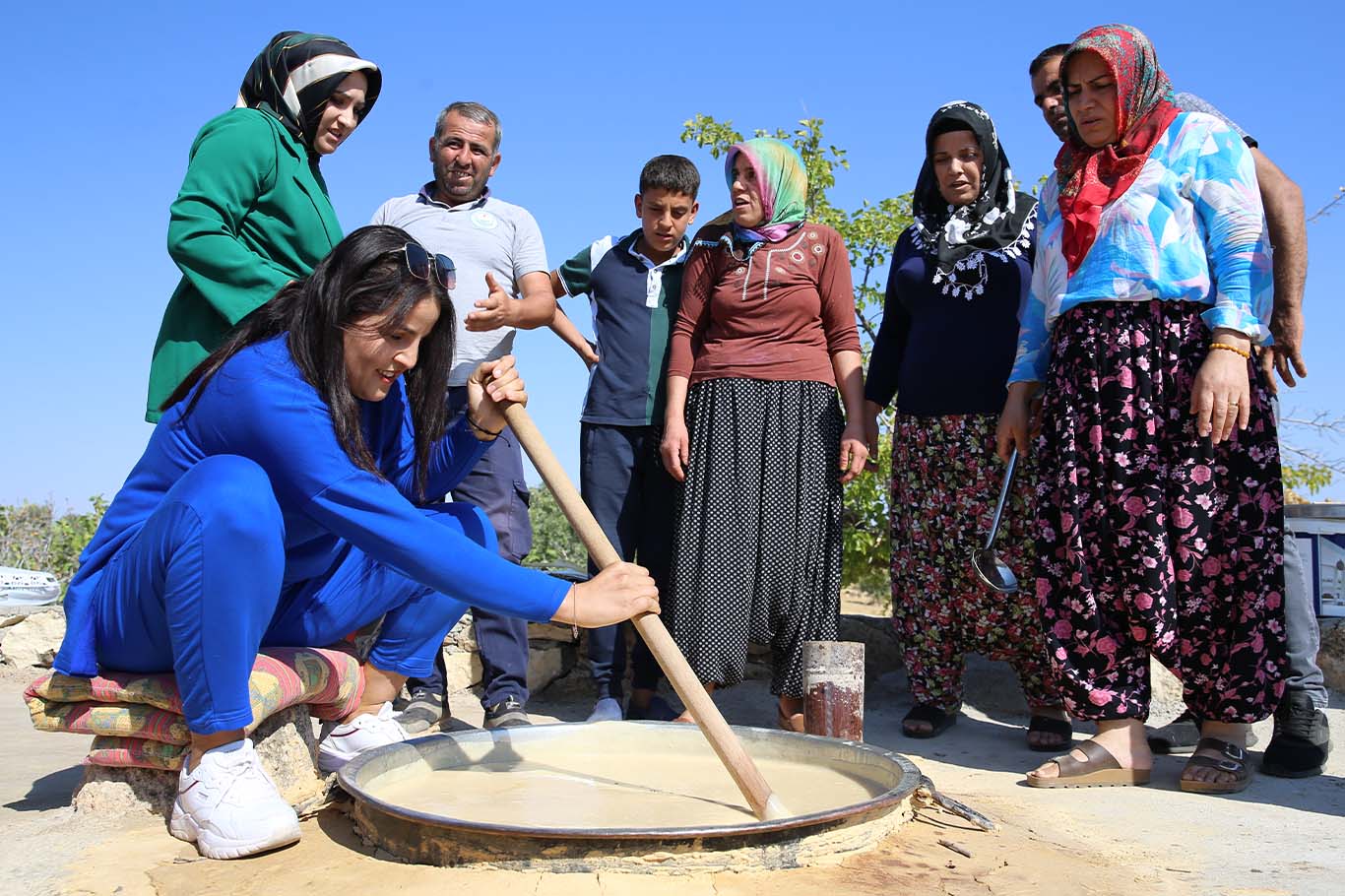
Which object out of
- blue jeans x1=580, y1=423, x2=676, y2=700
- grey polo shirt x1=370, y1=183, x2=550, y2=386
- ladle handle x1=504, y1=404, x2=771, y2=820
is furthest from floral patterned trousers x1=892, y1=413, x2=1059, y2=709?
ladle handle x1=504, y1=404, x2=771, y2=820

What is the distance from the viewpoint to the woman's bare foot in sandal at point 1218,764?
10.3 feet

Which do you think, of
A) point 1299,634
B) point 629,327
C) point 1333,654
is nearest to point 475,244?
point 629,327

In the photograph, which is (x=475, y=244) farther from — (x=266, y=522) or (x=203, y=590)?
(x=203, y=590)

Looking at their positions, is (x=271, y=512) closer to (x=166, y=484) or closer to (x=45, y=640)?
(x=166, y=484)

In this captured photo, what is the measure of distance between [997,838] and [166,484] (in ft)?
6.49

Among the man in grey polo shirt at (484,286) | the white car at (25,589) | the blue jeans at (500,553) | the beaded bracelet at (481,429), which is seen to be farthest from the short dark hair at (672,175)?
the white car at (25,589)

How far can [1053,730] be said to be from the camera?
3895 millimetres

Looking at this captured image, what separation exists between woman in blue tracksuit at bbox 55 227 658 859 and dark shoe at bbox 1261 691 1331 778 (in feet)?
7.13

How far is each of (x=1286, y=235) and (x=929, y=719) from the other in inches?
76.4

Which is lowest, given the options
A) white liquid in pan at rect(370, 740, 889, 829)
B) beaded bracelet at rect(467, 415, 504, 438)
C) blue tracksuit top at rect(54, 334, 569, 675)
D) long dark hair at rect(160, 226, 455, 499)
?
white liquid in pan at rect(370, 740, 889, 829)

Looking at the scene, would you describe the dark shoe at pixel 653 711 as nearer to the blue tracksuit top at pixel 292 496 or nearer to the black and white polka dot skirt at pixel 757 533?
the black and white polka dot skirt at pixel 757 533

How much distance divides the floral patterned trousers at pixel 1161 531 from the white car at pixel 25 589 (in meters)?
5.01

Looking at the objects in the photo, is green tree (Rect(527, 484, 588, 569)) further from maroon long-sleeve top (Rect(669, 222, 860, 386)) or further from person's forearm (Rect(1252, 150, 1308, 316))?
person's forearm (Rect(1252, 150, 1308, 316))

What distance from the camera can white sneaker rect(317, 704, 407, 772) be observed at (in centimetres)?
296
